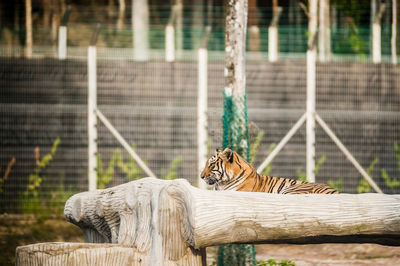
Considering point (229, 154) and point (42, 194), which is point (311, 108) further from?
point (42, 194)

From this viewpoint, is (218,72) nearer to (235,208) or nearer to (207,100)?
(207,100)

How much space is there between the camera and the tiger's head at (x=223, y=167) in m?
5.74

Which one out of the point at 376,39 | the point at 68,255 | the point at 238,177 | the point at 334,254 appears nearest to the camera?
the point at 68,255

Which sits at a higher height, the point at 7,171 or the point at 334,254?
the point at 7,171

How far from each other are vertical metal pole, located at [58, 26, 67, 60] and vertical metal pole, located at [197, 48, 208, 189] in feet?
6.61

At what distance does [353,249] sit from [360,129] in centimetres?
211

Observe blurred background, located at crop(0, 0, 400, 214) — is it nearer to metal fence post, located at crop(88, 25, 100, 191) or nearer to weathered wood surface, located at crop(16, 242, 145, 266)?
metal fence post, located at crop(88, 25, 100, 191)

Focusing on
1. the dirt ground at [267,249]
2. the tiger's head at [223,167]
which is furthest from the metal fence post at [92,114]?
the tiger's head at [223,167]

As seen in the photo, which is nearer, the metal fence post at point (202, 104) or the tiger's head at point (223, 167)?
the tiger's head at point (223, 167)

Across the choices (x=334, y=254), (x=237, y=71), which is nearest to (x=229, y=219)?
(x=237, y=71)

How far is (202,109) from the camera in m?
9.40

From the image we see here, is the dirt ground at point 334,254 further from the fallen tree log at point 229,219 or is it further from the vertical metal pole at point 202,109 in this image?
the fallen tree log at point 229,219

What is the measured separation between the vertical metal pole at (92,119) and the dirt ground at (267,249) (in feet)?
2.66

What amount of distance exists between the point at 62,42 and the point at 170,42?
5.33 ft
